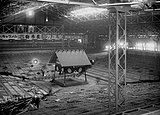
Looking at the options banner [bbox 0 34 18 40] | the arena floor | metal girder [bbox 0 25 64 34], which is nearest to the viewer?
the arena floor

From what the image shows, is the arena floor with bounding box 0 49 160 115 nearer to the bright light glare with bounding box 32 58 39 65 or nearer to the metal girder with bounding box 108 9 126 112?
the metal girder with bounding box 108 9 126 112

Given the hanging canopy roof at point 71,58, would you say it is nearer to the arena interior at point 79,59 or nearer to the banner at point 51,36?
the arena interior at point 79,59

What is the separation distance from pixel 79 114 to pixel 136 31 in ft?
76.2

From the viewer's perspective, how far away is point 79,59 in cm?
1747

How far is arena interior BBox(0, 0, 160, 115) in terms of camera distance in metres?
8.71

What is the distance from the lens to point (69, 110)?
915 centimetres

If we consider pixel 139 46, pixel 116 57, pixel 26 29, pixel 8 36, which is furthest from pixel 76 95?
pixel 139 46

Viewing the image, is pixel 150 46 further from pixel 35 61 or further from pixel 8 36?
pixel 8 36

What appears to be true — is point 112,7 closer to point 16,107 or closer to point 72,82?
point 16,107

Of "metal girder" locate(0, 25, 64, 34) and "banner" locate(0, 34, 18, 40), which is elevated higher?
"metal girder" locate(0, 25, 64, 34)

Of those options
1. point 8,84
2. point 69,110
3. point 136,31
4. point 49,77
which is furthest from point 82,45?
point 69,110

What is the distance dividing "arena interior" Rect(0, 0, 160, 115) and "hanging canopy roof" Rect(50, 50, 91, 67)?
0.09 m

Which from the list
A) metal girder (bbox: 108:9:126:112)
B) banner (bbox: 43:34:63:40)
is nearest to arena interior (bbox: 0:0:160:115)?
metal girder (bbox: 108:9:126:112)

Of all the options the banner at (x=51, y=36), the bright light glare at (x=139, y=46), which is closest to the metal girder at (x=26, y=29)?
the banner at (x=51, y=36)
